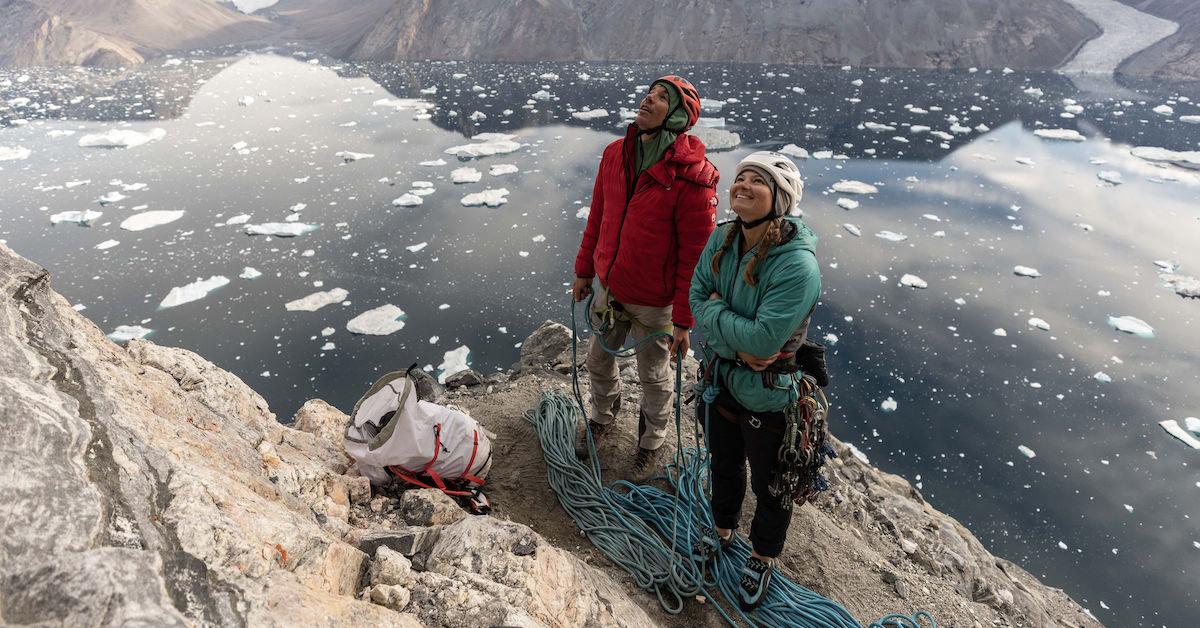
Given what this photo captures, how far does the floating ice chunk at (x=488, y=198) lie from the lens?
8.46m

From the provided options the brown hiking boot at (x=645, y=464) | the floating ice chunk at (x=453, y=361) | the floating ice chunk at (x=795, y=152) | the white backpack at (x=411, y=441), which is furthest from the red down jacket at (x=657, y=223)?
the floating ice chunk at (x=795, y=152)

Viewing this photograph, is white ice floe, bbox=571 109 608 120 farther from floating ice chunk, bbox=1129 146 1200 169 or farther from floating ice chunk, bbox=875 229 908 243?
floating ice chunk, bbox=1129 146 1200 169

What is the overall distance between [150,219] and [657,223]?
28.1 ft

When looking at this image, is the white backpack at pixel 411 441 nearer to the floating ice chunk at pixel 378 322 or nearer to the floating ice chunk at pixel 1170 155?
the floating ice chunk at pixel 378 322

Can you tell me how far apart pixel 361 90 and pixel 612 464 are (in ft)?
60.1

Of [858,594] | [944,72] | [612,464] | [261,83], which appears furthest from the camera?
[944,72]

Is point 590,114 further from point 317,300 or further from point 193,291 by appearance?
point 193,291

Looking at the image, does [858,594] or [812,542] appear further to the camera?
[812,542]

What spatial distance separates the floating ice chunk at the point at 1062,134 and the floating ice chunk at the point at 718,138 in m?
6.86

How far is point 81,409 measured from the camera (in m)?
1.52

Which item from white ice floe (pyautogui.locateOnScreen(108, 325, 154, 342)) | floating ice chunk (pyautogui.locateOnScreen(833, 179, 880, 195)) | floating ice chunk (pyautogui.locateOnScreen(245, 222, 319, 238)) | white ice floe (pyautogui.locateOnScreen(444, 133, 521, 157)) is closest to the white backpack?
white ice floe (pyautogui.locateOnScreen(108, 325, 154, 342))

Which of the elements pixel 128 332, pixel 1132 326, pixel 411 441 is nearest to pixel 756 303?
pixel 411 441

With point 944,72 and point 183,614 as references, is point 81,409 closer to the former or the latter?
point 183,614

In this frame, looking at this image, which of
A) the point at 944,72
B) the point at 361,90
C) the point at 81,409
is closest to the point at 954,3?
the point at 944,72
